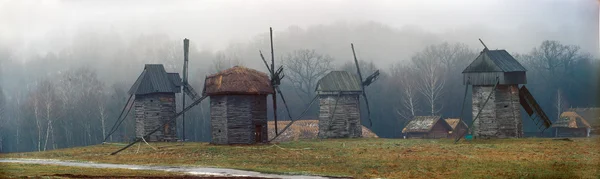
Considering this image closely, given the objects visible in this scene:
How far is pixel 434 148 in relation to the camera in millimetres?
60500

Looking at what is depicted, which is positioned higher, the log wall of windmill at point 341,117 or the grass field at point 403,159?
the log wall of windmill at point 341,117

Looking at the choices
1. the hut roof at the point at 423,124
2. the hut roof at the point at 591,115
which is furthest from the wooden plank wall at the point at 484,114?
the hut roof at the point at 591,115

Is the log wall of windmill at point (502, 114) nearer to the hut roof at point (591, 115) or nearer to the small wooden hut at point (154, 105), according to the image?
the small wooden hut at point (154, 105)

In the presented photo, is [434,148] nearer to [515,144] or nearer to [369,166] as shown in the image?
[515,144]

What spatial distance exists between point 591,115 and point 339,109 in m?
38.7

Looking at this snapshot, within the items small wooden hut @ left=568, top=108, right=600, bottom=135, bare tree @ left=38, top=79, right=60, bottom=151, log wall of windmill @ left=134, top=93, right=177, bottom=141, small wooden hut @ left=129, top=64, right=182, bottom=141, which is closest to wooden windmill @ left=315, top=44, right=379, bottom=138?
small wooden hut @ left=129, top=64, right=182, bottom=141

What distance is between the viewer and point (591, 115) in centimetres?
10200

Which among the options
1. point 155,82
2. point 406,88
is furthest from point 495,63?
point 406,88

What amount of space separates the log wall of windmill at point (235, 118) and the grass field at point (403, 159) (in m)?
2.30

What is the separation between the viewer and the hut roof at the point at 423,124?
97.8 metres

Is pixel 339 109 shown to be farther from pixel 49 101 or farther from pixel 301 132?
pixel 49 101

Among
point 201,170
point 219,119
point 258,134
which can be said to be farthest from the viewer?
point 258,134

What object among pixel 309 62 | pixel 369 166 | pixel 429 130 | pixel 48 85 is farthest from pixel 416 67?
pixel 369 166

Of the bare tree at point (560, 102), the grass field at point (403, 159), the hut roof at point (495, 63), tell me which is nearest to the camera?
the grass field at point (403, 159)
